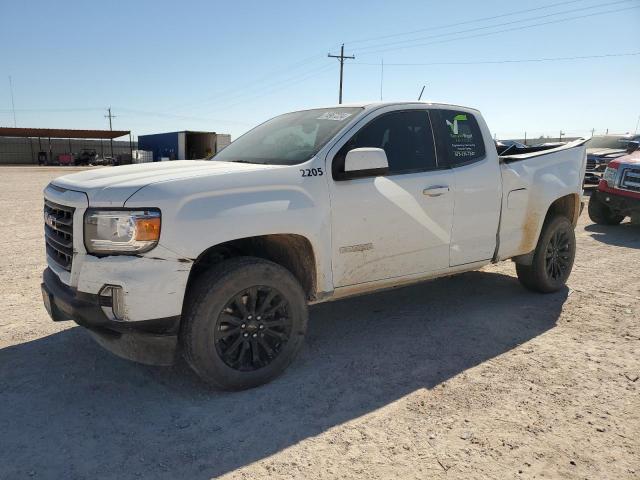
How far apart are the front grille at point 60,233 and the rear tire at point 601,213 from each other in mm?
9741

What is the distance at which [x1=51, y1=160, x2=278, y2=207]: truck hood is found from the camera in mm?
2816

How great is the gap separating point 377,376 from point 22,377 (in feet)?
7.89

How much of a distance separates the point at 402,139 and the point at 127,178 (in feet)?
6.89

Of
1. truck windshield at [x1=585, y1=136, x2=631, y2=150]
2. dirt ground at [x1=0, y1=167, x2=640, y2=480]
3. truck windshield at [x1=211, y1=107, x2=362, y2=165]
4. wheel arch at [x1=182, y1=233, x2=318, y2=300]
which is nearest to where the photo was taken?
dirt ground at [x1=0, y1=167, x2=640, y2=480]

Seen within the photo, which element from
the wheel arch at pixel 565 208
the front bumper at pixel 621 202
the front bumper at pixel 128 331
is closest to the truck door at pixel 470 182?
the wheel arch at pixel 565 208

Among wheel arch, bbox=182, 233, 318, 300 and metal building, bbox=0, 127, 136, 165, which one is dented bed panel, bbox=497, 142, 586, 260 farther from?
metal building, bbox=0, 127, 136, 165

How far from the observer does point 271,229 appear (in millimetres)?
3117

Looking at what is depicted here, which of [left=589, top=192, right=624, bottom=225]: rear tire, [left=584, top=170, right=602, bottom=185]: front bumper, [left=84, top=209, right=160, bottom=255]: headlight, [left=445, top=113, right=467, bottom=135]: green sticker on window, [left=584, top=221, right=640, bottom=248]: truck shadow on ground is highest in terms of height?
[left=445, top=113, right=467, bottom=135]: green sticker on window

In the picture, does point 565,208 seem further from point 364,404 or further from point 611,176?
point 611,176

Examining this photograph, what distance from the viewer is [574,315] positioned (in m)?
4.62

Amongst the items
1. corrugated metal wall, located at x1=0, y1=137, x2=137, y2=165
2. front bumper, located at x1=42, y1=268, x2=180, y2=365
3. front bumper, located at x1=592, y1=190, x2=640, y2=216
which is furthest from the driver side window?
corrugated metal wall, located at x1=0, y1=137, x2=137, y2=165

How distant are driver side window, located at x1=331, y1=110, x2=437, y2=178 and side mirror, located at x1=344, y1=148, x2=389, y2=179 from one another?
19 cm

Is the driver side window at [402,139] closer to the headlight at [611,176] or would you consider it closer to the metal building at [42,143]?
the headlight at [611,176]

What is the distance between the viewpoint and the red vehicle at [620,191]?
29.7 ft
